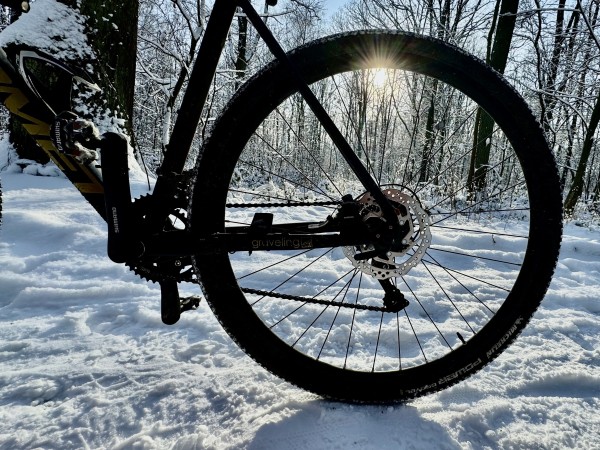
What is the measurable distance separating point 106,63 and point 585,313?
16.8 ft

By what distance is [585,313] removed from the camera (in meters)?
2.26

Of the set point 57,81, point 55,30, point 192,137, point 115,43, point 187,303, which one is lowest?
point 187,303

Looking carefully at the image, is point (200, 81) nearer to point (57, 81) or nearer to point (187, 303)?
point (57, 81)

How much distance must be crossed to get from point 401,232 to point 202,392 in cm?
99

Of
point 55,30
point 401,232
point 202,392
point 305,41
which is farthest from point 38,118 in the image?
point 305,41

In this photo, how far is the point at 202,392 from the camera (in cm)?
140

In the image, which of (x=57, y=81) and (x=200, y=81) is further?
(x=57, y=81)

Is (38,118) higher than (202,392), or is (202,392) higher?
(38,118)

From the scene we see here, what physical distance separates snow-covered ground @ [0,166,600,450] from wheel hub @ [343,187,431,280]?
0.51m

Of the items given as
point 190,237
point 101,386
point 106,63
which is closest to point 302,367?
point 190,237

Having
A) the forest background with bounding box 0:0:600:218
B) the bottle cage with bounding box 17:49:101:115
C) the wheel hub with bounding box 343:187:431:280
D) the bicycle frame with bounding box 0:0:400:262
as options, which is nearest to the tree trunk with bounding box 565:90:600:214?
the forest background with bounding box 0:0:600:218

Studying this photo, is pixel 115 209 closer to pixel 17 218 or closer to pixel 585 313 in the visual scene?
pixel 17 218

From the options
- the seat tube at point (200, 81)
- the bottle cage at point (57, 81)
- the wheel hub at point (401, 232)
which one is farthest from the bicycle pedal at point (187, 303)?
the bottle cage at point (57, 81)

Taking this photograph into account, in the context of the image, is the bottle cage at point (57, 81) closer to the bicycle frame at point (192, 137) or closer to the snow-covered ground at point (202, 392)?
the bicycle frame at point (192, 137)
